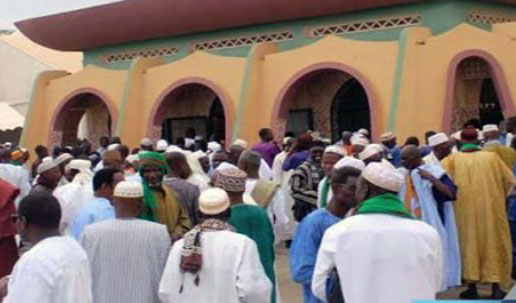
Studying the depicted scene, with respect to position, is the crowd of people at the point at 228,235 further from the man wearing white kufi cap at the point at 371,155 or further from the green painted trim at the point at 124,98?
the green painted trim at the point at 124,98

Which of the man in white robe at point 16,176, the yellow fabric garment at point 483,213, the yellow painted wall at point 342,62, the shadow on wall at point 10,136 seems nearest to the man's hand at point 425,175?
the yellow fabric garment at point 483,213

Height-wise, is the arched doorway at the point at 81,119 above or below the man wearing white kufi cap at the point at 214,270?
above

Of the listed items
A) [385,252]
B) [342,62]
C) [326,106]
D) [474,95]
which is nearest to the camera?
[385,252]

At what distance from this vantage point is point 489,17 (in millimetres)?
15914

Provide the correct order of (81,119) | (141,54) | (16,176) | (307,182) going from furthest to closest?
(81,119), (141,54), (16,176), (307,182)

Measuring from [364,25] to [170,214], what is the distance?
10.9 metres

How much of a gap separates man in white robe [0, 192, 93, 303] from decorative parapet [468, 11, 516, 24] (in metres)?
12.5

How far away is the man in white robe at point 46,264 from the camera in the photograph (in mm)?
3887

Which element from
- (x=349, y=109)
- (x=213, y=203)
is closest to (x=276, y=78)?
(x=349, y=109)

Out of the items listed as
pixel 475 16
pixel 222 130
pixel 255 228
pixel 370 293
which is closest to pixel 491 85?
pixel 475 16

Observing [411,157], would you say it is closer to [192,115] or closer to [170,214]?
[170,214]

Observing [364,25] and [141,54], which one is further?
[141,54]

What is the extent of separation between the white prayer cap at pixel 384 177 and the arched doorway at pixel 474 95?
407 inches

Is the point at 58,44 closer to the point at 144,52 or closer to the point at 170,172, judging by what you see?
the point at 144,52
